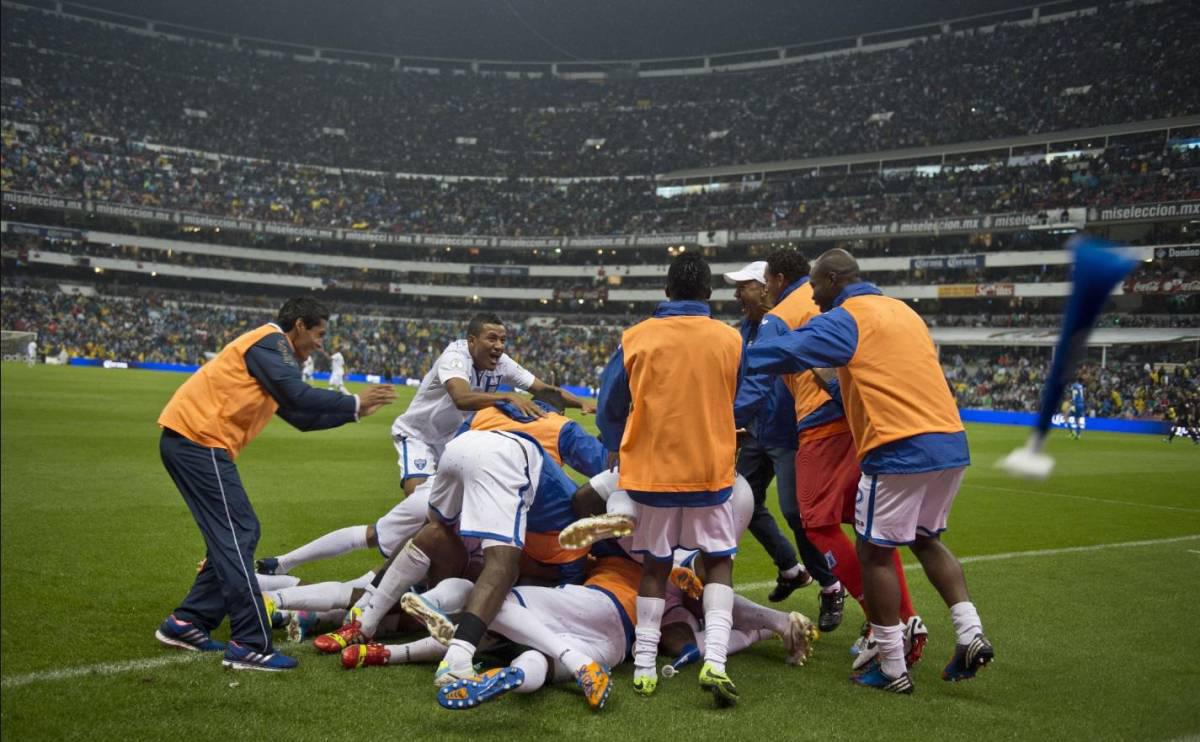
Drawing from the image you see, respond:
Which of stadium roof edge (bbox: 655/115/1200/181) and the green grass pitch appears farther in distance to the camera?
stadium roof edge (bbox: 655/115/1200/181)

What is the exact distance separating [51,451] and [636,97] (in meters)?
74.1

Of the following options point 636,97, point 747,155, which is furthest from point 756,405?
point 636,97

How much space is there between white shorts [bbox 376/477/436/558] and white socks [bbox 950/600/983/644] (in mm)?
3085

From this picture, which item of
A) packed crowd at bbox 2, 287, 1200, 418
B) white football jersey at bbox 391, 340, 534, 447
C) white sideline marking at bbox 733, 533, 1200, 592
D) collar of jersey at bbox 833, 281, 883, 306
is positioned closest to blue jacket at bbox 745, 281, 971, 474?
collar of jersey at bbox 833, 281, 883, 306

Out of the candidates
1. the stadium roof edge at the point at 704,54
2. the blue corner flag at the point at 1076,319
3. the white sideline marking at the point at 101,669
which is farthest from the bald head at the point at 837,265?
the stadium roof edge at the point at 704,54

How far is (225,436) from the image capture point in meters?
4.98

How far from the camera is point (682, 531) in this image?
15.5ft

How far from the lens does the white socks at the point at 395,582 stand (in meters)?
4.87

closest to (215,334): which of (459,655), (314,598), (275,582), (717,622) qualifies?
(275,582)

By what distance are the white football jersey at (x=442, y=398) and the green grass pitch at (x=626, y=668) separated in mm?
1247

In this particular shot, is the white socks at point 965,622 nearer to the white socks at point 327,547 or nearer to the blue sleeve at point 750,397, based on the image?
the blue sleeve at point 750,397

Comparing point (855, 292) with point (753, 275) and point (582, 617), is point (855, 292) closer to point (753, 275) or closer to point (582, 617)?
point (753, 275)

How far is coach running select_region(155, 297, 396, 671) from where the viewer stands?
4.75 meters

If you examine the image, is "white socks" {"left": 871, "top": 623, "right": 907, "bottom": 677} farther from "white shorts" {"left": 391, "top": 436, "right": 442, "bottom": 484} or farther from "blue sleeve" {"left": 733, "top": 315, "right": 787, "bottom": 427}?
"white shorts" {"left": 391, "top": 436, "right": 442, "bottom": 484}
